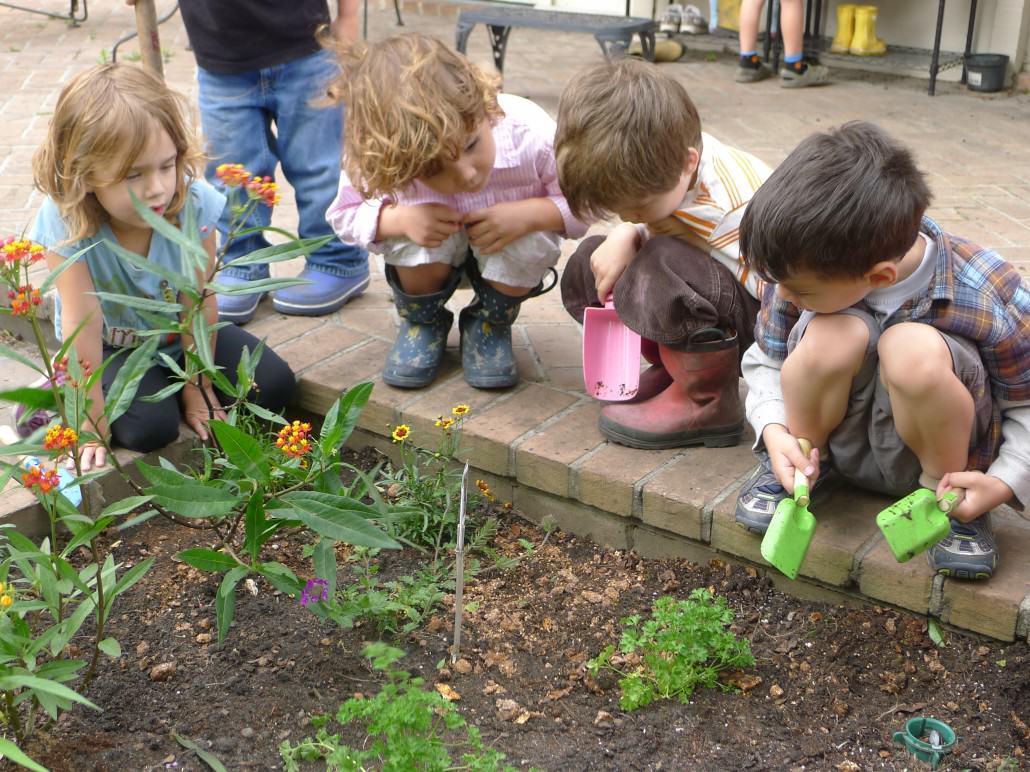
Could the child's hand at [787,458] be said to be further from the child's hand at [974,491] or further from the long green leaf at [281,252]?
the long green leaf at [281,252]

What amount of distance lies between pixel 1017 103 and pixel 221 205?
4800 millimetres

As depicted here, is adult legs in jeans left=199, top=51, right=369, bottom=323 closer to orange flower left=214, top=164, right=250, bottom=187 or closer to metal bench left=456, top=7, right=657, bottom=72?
orange flower left=214, top=164, right=250, bottom=187

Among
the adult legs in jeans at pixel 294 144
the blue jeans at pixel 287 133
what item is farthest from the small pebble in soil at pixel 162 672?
the blue jeans at pixel 287 133

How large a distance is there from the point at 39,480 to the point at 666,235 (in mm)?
1378

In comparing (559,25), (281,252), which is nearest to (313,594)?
(281,252)

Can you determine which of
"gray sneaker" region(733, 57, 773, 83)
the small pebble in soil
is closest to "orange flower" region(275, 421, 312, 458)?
the small pebble in soil

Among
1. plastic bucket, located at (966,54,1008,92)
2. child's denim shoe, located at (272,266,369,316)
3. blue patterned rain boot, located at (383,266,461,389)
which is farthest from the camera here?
plastic bucket, located at (966,54,1008,92)

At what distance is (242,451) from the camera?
1843 millimetres

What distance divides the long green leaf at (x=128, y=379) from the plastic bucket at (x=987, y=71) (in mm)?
5612

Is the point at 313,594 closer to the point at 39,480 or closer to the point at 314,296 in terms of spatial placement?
the point at 39,480

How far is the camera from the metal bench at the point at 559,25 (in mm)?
6367

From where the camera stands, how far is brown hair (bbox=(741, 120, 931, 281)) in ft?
6.10

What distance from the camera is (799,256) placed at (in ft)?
6.19

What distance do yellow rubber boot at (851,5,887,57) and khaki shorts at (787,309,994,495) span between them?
5290 mm
